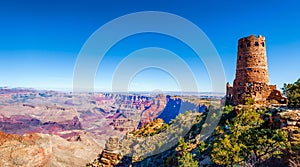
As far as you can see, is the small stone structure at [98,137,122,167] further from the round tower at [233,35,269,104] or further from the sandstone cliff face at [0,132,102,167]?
the sandstone cliff face at [0,132,102,167]

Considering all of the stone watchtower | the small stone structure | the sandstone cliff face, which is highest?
the stone watchtower

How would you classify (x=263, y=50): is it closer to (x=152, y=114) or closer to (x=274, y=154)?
(x=274, y=154)

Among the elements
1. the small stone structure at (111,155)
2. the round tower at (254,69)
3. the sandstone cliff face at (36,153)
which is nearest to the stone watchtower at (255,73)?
the round tower at (254,69)

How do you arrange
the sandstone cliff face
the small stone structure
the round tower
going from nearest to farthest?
the round tower < the small stone structure < the sandstone cliff face

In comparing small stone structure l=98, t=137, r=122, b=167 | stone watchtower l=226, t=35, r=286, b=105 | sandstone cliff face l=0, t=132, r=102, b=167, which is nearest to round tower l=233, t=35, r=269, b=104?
stone watchtower l=226, t=35, r=286, b=105

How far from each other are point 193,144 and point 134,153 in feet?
51.5

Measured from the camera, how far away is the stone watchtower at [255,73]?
26.2m

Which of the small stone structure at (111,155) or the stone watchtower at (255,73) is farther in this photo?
the small stone structure at (111,155)

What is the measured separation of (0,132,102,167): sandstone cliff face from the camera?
6334 cm

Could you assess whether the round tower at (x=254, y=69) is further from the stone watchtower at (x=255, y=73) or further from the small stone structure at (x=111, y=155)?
the small stone structure at (x=111, y=155)

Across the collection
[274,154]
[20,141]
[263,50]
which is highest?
[263,50]

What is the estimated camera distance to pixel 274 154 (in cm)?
1562

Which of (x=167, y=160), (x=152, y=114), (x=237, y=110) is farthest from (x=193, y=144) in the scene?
(x=152, y=114)

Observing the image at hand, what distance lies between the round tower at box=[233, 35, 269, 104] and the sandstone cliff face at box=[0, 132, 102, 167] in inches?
2521
